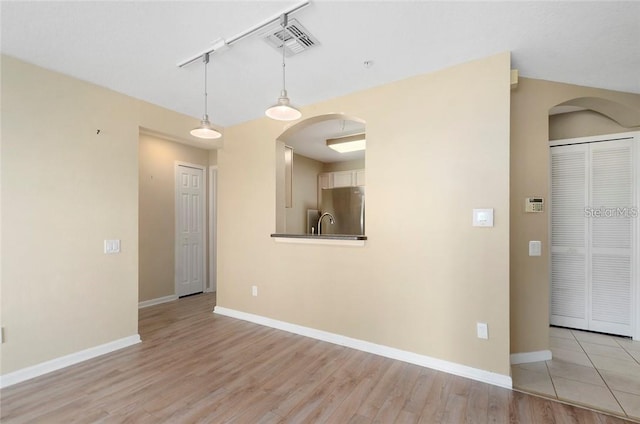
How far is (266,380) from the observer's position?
2.31 meters

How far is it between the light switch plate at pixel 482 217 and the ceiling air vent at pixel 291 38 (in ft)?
5.90

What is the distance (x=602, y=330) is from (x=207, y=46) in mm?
4885

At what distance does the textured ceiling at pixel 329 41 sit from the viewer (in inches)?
69.2

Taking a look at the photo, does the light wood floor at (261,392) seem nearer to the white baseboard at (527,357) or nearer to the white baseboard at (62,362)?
the white baseboard at (62,362)

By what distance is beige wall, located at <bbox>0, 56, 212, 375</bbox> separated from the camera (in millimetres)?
2291

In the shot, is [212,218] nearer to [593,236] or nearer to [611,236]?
[593,236]

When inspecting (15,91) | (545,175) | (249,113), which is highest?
(249,113)

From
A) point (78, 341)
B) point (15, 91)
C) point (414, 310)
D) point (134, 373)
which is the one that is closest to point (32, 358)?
point (78, 341)

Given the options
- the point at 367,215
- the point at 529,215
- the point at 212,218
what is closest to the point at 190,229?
the point at 212,218

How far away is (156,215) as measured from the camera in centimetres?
441

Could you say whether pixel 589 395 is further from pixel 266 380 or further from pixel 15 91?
pixel 15 91

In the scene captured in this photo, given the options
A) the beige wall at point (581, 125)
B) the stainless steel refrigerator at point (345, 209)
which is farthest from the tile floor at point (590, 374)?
the stainless steel refrigerator at point (345, 209)

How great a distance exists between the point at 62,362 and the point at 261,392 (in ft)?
6.09

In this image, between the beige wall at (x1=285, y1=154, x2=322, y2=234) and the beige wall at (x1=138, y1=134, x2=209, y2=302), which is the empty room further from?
the beige wall at (x1=285, y1=154, x2=322, y2=234)
